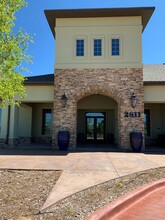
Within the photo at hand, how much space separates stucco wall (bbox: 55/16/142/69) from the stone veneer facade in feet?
1.50

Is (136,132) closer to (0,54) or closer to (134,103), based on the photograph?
(134,103)

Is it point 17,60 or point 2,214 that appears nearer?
point 2,214

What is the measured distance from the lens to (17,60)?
6379 mm

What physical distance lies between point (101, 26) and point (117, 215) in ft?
39.8

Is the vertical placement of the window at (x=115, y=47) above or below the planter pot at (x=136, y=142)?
above

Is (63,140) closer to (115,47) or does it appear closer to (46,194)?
(115,47)

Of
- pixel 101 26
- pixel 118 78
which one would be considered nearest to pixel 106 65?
pixel 118 78

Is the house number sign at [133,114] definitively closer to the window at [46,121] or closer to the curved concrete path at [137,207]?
the window at [46,121]

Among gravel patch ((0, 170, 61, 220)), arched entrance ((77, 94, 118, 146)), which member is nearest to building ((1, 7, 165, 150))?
arched entrance ((77, 94, 118, 146))

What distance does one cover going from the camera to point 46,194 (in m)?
4.66

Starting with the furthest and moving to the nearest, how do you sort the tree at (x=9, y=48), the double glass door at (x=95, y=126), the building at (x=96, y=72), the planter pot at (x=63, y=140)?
1. the double glass door at (x=95, y=126)
2. the building at (x=96, y=72)
3. the planter pot at (x=63, y=140)
4. the tree at (x=9, y=48)

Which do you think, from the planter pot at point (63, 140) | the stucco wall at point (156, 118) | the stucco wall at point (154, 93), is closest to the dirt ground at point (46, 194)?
the planter pot at point (63, 140)

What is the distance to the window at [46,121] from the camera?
17.8 metres

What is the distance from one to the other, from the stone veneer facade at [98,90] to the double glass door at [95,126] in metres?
5.31
